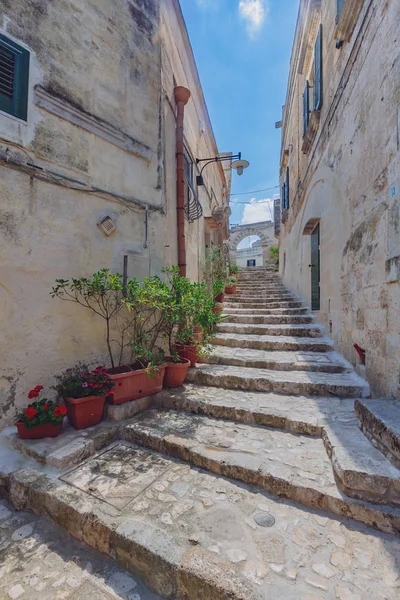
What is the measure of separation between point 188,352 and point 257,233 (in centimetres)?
1868

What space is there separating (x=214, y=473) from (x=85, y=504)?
0.93 m

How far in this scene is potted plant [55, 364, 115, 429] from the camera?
260 centimetres

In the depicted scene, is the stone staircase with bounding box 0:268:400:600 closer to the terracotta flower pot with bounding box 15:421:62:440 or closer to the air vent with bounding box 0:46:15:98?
the terracotta flower pot with bounding box 15:421:62:440

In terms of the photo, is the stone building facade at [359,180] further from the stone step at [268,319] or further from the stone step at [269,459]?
the stone step at [269,459]

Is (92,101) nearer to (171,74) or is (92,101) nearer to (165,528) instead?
(171,74)

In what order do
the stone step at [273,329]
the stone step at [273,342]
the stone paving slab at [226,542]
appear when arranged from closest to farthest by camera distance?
Answer: the stone paving slab at [226,542] → the stone step at [273,342] → the stone step at [273,329]

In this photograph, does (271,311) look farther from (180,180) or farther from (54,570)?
(54,570)

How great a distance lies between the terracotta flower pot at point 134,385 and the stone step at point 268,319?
251cm

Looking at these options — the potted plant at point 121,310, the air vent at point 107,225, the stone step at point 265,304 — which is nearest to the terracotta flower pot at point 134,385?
→ the potted plant at point 121,310

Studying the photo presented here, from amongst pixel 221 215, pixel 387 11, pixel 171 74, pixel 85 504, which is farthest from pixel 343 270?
pixel 221 215

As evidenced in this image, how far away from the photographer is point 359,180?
9.88 feet

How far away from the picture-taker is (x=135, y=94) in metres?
3.75

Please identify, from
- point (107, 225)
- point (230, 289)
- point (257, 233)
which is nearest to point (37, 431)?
point (107, 225)

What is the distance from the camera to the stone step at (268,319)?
18.2 feet
